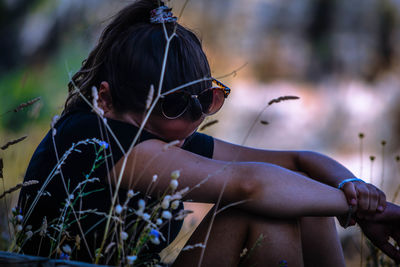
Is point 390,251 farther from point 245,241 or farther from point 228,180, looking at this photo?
point 228,180

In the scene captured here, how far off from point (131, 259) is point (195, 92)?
902 millimetres

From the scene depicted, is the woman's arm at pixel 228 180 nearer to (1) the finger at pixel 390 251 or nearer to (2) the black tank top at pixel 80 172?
(2) the black tank top at pixel 80 172

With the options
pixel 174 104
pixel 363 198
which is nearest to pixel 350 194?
pixel 363 198

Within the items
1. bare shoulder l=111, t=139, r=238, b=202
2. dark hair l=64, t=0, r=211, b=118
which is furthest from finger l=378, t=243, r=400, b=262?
dark hair l=64, t=0, r=211, b=118

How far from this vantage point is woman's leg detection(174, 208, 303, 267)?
1939mm

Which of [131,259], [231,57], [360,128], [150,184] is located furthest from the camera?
[231,57]

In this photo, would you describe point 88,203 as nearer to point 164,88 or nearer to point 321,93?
point 164,88

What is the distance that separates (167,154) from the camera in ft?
5.90

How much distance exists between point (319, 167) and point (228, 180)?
92 cm

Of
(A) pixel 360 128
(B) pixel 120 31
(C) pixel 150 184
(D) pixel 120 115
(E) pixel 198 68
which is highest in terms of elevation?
(B) pixel 120 31

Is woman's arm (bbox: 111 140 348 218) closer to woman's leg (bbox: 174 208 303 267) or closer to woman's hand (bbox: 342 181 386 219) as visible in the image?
woman's leg (bbox: 174 208 303 267)

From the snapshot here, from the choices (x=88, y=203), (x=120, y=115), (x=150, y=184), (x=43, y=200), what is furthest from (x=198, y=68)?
(x=43, y=200)

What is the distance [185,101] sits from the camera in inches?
81.3

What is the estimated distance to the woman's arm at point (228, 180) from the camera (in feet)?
5.88
